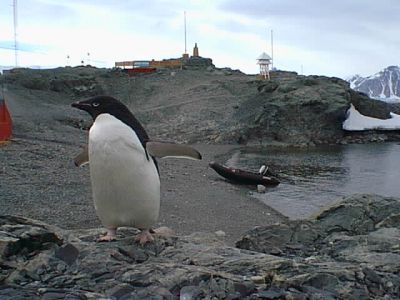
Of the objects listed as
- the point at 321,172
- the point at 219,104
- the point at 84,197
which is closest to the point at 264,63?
the point at 219,104

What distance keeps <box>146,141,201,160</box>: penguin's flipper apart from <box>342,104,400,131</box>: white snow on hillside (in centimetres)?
3530

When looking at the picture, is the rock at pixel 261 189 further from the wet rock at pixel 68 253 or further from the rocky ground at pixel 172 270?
the wet rock at pixel 68 253

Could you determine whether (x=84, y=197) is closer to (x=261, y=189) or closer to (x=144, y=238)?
(x=144, y=238)

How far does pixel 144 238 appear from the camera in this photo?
480 cm

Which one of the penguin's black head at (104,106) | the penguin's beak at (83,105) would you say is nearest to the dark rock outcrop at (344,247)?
the penguin's black head at (104,106)

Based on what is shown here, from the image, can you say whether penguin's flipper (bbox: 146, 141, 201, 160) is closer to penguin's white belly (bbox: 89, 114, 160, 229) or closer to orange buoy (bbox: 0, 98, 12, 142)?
penguin's white belly (bbox: 89, 114, 160, 229)

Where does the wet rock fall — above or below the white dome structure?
below

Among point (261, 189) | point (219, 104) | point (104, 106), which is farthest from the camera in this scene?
point (219, 104)

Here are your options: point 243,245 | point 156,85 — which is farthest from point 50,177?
point 156,85

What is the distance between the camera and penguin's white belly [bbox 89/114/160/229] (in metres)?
4.63

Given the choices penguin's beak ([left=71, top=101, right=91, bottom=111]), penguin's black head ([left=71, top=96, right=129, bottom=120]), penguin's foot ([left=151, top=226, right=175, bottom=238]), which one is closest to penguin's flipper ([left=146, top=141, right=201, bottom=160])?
penguin's black head ([left=71, top=96, right=129, bottom=120])

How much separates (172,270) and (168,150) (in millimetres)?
1315

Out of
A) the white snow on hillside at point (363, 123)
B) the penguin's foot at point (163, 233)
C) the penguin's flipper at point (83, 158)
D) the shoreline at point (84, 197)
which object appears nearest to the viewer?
the penguin's foot at point (163, 233)

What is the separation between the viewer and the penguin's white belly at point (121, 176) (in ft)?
15.2
